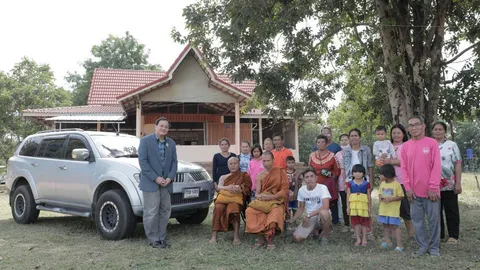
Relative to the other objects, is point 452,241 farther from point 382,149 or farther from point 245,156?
point 245,156

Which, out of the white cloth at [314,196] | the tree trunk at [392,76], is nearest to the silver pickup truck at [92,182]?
the white cloth at [314,196]

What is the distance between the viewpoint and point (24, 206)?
7539mm

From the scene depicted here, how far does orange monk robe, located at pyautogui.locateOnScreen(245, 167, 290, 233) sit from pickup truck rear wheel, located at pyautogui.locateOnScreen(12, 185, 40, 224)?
14.3 feet

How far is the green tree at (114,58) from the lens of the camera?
3912cm

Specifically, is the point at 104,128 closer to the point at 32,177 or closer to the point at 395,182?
the point at 32,177

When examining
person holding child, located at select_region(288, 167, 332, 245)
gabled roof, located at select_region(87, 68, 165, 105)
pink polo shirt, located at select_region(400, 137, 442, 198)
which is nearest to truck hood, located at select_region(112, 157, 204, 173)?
person holding child, located at select_region(288, 167, 332, 245)

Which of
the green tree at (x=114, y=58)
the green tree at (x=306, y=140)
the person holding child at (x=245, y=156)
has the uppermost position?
the green tree at (x=114, y=58)

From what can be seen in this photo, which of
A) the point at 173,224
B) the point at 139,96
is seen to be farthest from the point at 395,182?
the point at 139,96

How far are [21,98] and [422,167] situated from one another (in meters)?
27.1

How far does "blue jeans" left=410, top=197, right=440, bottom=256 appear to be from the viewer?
15.7 feet

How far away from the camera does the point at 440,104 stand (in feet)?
26.0

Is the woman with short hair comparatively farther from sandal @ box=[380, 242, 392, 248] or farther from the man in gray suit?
sandal @ box=[380, 242, 392, 248]

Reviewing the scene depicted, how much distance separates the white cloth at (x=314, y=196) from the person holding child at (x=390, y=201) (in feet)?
2.45

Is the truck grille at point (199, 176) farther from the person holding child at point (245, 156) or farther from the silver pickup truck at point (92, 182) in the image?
the person holding child at point (245, 156)
